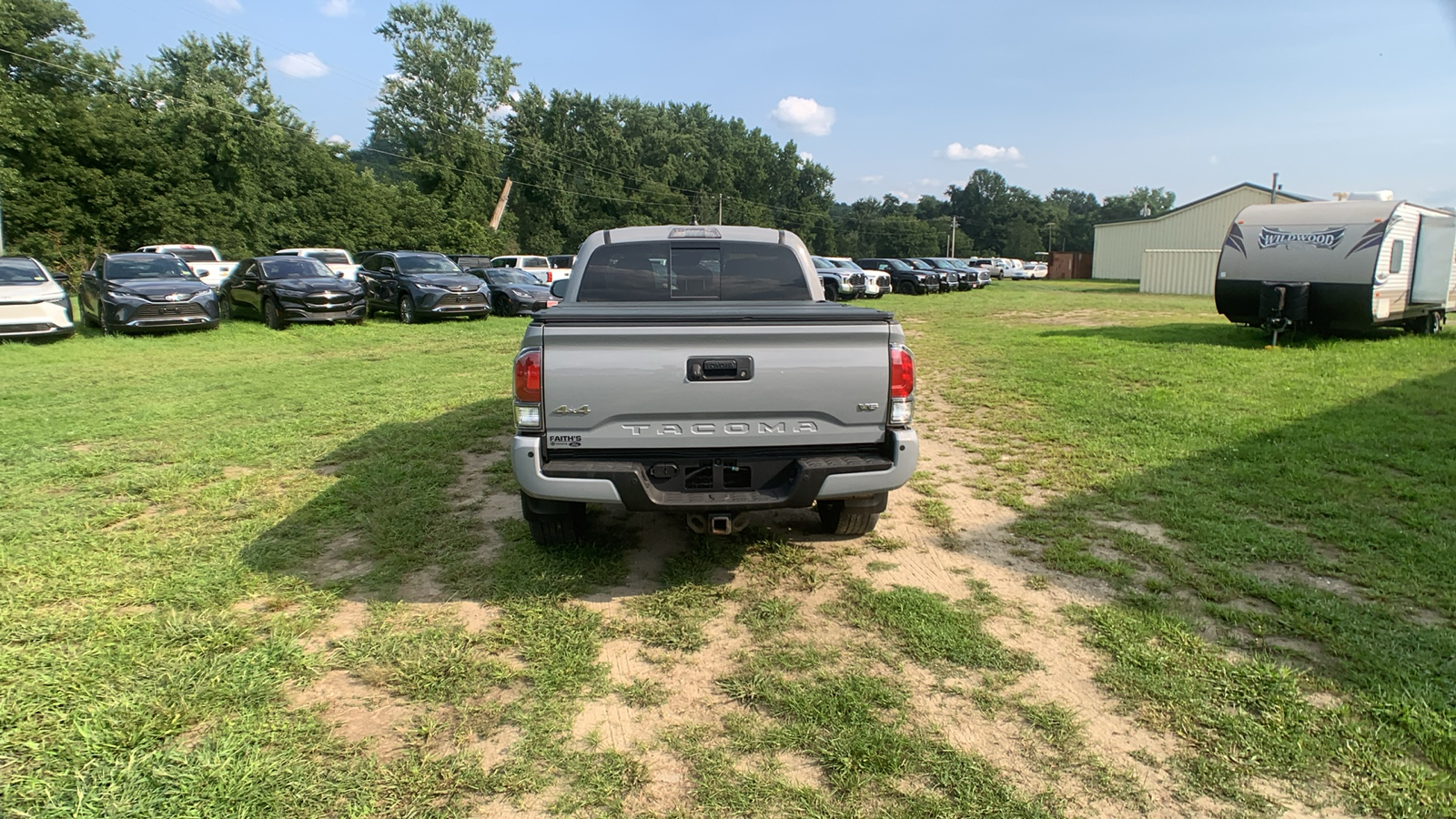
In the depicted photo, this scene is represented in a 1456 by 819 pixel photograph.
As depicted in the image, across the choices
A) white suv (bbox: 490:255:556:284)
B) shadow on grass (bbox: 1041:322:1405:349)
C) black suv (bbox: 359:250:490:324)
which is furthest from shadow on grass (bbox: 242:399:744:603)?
white suv (bbox: 490:255:556:284)

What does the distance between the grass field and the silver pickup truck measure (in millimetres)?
653

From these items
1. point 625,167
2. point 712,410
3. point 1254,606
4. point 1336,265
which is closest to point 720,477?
point 712,410

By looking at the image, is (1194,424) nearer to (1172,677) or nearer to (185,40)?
(1172,677)

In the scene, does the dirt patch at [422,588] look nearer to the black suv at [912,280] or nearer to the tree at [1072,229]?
the black suv at [912,280]

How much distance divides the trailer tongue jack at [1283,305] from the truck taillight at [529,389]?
1396cm

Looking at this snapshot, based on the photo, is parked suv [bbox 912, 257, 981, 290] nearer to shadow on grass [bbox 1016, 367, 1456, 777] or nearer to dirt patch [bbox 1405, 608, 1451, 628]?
shadow on grass [bbox 1016, 367, 1456, 777]

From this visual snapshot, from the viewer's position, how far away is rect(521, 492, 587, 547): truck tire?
4070 millimetres

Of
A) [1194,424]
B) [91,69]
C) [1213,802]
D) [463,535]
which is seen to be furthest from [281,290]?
[91,69]

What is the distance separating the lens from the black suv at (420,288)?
60.3 ft

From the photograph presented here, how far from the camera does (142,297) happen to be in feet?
49.0

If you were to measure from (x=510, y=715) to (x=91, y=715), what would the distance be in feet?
5.02

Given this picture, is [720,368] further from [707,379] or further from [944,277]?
[944,277]

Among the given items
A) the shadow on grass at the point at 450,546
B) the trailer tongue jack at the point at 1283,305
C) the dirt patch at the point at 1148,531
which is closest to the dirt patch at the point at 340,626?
the shadow on grass at the point at 450,546

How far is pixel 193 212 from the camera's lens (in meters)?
35.2
